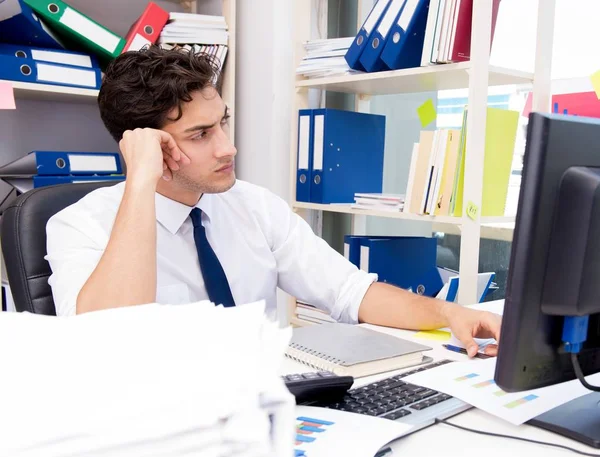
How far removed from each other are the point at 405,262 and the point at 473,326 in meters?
0.90

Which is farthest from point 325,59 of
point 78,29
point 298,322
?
point 298,322

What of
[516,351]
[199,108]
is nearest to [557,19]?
[199,108]

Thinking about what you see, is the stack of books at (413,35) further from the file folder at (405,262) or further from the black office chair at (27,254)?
the black office chair at (27,254)

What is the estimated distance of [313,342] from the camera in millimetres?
1083

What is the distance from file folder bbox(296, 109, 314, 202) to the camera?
7.10 ft

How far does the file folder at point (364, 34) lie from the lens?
6.29 feet

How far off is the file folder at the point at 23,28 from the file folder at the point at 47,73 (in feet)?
0.30

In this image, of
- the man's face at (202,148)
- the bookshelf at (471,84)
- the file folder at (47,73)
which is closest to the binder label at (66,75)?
the file folder at (47,73)

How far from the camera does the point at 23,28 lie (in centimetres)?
197

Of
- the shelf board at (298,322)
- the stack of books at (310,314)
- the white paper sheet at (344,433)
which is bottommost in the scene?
the shelf board at (298,322)

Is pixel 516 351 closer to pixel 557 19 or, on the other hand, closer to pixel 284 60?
pixel 557 19

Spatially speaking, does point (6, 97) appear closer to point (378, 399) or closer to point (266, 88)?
point (266, 88)

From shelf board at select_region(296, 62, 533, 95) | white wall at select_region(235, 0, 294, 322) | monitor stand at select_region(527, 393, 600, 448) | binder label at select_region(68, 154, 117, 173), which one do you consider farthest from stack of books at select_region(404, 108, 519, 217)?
binder label at select_region(68, 154, 117, 173)

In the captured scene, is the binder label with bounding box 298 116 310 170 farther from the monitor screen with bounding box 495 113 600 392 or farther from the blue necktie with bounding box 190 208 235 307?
the monitor screen with bounding box 495 113 600 392
